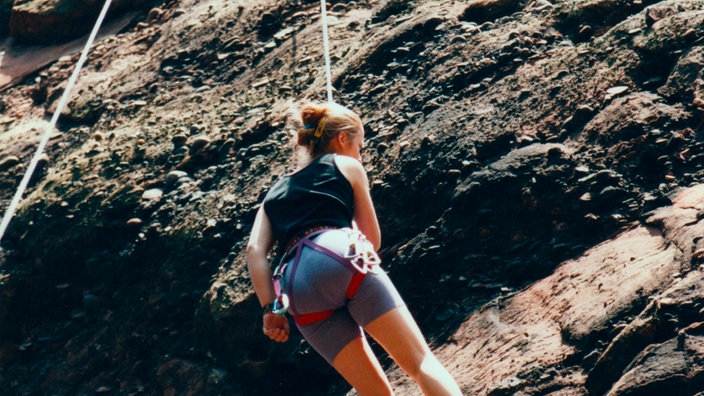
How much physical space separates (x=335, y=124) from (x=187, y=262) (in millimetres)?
2865

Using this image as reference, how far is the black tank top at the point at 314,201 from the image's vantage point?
13.5ft

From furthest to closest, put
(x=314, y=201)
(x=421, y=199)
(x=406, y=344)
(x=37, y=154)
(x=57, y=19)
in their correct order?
(x=57, y=19) < (x=421, y=199) < (x=37, y=154) < (x=314, y=201) < (x=406, y=344)

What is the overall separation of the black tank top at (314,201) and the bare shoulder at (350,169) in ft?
0.06

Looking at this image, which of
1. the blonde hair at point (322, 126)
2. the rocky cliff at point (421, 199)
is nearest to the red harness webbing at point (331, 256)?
the blonde hair at point (322, 126)

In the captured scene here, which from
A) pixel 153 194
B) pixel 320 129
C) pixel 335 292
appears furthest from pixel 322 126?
pixel 153 194

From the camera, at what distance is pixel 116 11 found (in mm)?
10820

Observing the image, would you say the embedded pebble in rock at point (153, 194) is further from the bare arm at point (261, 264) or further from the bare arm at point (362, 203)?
the bare arm at point (362, 203)

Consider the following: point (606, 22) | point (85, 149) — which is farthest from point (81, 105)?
point (606, 22)

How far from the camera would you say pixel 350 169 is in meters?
4.19

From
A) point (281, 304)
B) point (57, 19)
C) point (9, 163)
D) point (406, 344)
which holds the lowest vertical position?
point (9, 163)

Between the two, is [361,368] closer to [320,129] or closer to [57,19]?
[320,129]

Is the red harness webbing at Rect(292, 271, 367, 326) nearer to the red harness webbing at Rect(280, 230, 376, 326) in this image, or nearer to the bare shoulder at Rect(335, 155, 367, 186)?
the red harness webbing at Rect(280, 230, 376, 326)

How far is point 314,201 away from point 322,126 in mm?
392

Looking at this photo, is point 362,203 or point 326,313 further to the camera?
point 362,203
